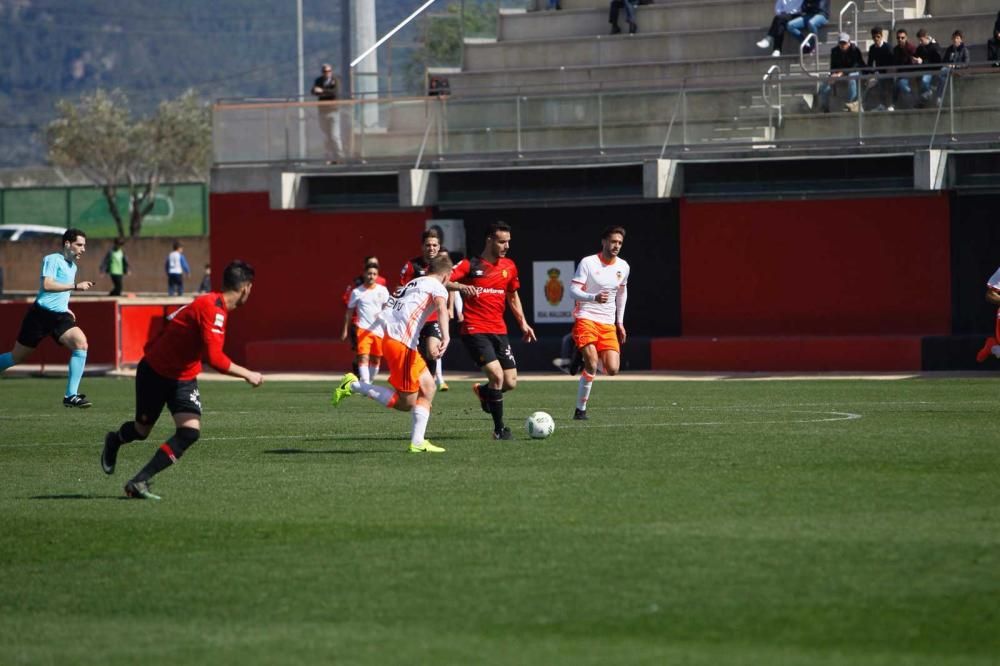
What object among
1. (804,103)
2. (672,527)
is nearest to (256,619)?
(672,527)

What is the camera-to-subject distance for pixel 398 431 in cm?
1797

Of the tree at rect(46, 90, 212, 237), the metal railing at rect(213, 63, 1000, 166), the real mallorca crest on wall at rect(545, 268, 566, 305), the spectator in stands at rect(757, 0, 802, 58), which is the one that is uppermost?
the tree at rect(46, 90, 212, 237)

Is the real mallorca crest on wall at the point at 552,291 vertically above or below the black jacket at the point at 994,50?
below

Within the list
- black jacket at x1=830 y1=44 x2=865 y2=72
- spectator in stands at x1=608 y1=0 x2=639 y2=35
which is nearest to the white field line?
black jacket at x1=830 y1=44 x2=865 y2=72

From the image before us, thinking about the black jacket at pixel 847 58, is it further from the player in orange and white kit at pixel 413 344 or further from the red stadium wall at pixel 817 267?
the player in orange and white kit at pixel 413 344

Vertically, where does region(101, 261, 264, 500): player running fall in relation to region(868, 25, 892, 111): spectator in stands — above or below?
below

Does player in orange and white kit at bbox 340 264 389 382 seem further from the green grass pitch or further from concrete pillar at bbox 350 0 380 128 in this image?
concrete pillar at bbox 350 0 380 128

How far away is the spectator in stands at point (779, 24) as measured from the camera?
111 feet

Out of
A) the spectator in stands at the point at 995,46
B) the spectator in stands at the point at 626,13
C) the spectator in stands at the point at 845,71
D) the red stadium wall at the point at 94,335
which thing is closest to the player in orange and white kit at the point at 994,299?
the spectator in stands at the point at 995,46

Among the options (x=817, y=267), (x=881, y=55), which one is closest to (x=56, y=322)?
(x=817, y=267)

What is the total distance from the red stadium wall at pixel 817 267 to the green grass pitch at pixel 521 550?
14.6 metres

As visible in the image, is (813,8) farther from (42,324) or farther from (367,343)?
(42,324)

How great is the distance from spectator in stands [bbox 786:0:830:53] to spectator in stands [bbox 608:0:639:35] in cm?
386

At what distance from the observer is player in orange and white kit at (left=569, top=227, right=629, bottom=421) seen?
19.1 meters
